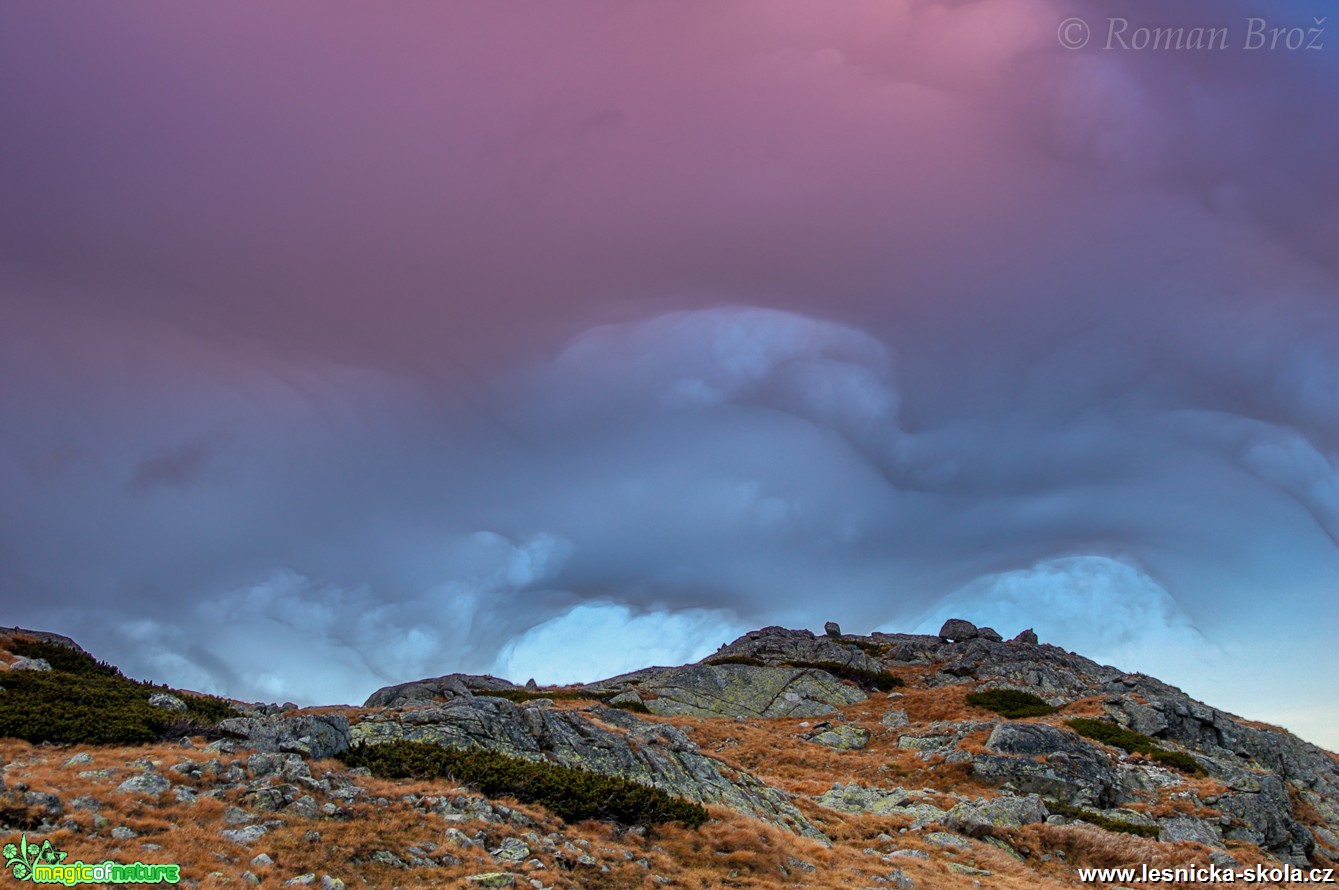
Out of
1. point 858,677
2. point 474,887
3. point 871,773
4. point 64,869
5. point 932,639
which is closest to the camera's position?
point 64,869

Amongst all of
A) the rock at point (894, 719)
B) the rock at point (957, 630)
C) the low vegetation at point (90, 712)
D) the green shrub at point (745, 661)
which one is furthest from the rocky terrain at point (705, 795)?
the rock at point (957, 630)

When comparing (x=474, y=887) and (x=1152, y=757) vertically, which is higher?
(x=1152, y=757)

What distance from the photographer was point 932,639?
10562 centimetres

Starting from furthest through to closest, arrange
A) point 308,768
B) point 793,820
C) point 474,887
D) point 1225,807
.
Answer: point 1225,807 → point 793,820 → point 308,768 → point 474,887

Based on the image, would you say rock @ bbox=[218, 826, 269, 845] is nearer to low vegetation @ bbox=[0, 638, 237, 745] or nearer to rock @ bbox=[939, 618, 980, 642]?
low vegetation @ bbox=[0, 638, 237, 745]

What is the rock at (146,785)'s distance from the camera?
1882 cm

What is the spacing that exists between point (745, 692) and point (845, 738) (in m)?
19.6

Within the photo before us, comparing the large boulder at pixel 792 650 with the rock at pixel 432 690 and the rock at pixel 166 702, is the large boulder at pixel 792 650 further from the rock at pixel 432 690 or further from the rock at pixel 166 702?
the rock at pixel 166 702

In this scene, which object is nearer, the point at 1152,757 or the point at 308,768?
the point at 308,768

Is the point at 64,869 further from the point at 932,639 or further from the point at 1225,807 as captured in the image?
the point at 932,639

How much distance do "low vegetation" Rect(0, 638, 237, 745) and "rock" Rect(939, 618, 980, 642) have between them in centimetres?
9976

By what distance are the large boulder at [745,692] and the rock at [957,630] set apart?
37.2 meters

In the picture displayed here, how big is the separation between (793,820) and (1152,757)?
106 feet

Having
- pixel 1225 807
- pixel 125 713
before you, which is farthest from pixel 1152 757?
pixel 125 713
